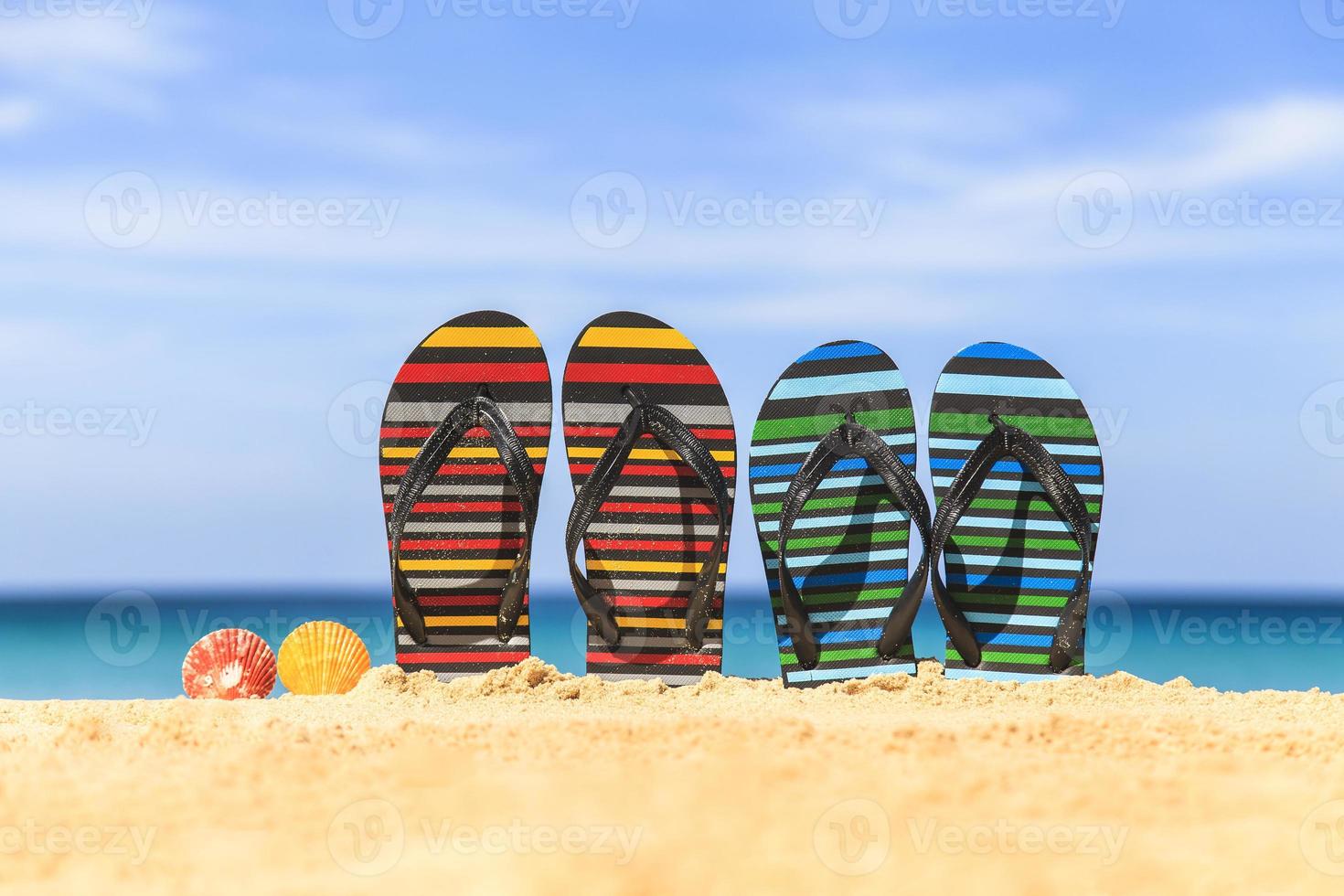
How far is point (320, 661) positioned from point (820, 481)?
2.87 m

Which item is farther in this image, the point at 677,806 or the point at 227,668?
the point at 227,668

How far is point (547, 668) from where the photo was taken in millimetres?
5113

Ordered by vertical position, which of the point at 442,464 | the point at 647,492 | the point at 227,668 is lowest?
the point at 227,668

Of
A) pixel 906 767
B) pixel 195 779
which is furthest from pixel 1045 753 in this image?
pixel 195 779

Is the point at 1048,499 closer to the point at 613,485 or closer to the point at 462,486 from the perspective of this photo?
the point at 613,485

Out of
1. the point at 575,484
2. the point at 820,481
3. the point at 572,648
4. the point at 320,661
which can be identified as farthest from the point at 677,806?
the point at 572,648

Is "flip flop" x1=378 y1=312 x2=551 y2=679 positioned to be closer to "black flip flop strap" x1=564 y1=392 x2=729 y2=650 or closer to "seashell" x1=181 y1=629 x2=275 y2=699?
"black flip flop strap" x1=564 y1=392 x2=729 y2=650

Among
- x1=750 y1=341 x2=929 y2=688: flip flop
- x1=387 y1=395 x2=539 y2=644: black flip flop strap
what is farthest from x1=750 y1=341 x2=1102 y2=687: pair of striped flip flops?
x1=387 y1=395 x2=539 y2=644: black flip flop strap

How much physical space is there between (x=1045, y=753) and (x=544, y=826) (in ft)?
4.91

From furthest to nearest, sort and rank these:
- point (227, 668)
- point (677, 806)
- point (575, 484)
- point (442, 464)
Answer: point (227, 668) < point (442, 464) < point (575, 484) < point (677, 806)

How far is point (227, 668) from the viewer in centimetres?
623

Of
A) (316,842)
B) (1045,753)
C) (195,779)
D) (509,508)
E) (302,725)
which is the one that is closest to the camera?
(316,842)

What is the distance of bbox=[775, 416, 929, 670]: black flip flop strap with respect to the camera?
5.21 meters

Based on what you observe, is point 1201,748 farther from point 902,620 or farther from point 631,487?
point 631,487
